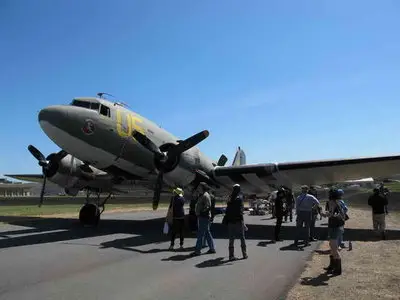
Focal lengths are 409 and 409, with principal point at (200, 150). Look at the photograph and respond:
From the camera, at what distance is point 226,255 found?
11.2m

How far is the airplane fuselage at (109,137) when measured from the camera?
14.4m

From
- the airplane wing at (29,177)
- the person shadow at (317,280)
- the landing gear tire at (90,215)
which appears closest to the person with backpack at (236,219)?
the person shadow at (317,280)

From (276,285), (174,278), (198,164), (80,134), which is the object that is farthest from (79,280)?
(198,164)

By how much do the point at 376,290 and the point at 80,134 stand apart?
10900 millimetres

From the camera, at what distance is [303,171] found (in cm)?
1912

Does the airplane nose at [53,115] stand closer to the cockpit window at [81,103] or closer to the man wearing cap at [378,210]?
the cockpit window at [81,103]

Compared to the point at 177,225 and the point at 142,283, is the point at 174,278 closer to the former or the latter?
the point at 142,283

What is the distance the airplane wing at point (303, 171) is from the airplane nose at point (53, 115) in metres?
8.18

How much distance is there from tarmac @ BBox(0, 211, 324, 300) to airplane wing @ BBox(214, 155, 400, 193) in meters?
4.68

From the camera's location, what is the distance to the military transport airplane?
14.9 m

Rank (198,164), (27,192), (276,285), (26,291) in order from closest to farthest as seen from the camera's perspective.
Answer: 1. (26,291)
2. (276,285)
3. (198,164)
4. (27,192)

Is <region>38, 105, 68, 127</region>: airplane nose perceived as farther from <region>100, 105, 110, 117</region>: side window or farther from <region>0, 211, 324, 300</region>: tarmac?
<region>0, 211, 324, 300</region>: tarmac

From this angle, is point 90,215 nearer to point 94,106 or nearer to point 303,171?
point 94,106

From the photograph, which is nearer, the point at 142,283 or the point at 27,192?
the point at 142,283
